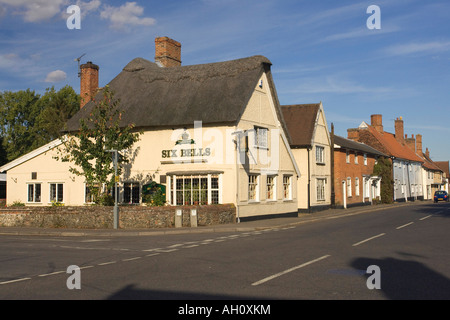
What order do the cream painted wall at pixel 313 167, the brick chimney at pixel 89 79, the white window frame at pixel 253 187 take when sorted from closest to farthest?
the white window frame at pixel 253 187
the brick chimney at pixel 89 79
the cream painted wall at pixel 313 167

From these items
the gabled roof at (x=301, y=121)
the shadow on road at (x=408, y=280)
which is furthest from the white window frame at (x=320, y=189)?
the shadow on road at (x=408, y=280)

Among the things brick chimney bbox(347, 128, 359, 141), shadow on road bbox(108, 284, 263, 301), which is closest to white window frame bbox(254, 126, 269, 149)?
shadow on road bbox(108, 284, 263, 301)

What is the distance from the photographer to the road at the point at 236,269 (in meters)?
7.69

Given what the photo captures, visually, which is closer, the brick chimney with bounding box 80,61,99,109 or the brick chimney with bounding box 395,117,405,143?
the brick chimney with bounding box 80,61,99,109

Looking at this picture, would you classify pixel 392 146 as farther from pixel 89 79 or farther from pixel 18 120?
pixel 18 120

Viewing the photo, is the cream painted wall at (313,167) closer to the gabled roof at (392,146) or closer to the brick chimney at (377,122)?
the gabled roof at (392,146)

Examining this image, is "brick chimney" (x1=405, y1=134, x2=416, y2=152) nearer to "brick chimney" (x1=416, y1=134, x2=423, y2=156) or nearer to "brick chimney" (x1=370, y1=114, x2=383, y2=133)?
"brick chimney" (x1=416, y1=134, x2=423, y2=156)

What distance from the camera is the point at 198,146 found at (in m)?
27.2

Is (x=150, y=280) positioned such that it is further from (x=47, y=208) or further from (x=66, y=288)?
(x=47, y=208)

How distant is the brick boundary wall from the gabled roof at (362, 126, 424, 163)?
122 feet

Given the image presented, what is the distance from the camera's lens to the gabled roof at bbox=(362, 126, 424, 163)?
5675cm

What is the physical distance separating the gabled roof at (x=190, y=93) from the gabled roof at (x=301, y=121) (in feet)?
28.2

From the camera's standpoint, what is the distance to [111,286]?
8.37 meters
